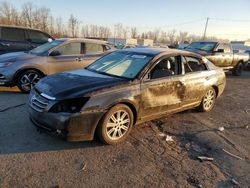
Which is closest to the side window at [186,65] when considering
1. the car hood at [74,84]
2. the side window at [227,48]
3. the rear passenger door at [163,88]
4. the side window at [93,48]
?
the rear passenger door at [163,88]

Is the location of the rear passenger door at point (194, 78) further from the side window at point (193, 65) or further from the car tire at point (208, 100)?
the car tire at point (208, 100)

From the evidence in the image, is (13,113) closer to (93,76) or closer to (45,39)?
(93,76)

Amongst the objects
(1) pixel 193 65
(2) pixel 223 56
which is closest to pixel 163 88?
(1) pixel 193 65

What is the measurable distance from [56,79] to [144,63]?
63.5 inches

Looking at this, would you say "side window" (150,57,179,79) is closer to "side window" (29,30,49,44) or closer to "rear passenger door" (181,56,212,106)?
"rear passenger door" (181,56,212,106)

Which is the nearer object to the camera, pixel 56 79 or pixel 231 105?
pixel 56 79

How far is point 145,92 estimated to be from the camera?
4.18 metres

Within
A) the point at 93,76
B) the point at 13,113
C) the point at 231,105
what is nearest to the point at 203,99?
the point at 231,105

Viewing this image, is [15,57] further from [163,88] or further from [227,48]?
[227,48]

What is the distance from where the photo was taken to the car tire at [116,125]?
373 cm

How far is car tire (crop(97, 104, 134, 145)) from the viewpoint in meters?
3.73

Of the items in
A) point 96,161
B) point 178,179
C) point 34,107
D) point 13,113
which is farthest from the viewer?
point 13,113

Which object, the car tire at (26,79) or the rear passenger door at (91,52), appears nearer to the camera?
the car tire at (26,79)

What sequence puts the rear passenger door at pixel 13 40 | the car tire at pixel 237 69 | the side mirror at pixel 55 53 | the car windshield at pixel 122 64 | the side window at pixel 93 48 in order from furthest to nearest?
the car tire at pixel 237 69 → the rear passenger door at pixel 13 40 → the side window at pixel 93 48 → the side mirror at pixel 55 53 → the car windshield at pixel 122 64
